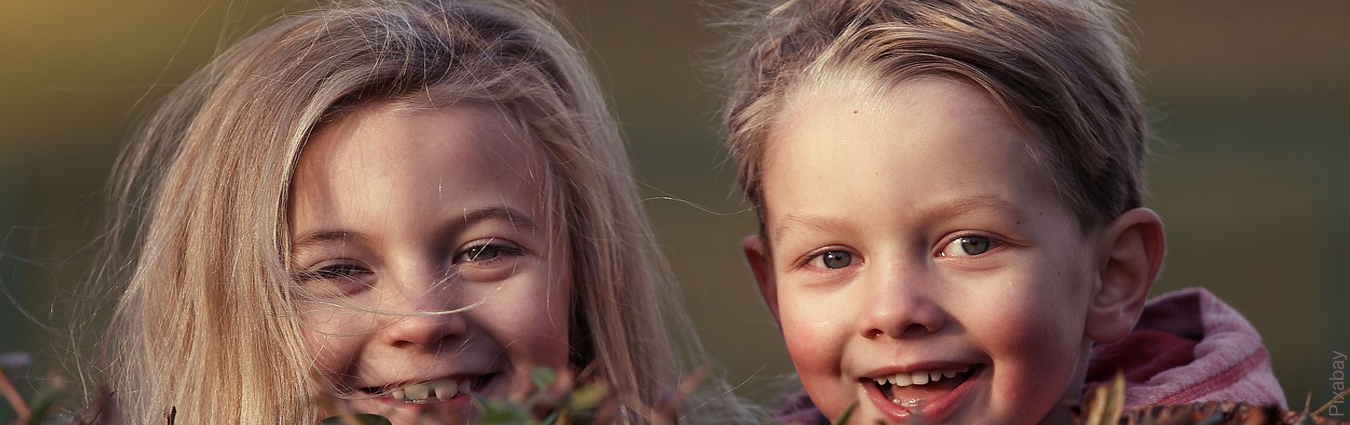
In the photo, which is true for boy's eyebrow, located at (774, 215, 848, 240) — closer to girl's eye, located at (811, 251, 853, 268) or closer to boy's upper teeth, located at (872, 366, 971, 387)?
→ girl's eye, located at (811, 251, 853, 268)

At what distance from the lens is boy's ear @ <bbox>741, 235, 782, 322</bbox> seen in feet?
6.93

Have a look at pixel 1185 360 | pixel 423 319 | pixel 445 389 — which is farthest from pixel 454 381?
pixel 1185 360

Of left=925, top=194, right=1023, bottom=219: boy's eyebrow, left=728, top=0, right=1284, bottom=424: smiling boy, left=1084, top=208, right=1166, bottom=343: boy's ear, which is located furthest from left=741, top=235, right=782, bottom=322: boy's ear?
left=1084, top=208, right=1166, bottom=343: boy's ear

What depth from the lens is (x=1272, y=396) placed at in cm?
211

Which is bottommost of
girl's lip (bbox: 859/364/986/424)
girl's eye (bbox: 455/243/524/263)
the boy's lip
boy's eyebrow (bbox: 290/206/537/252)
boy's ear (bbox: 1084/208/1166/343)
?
girl's lip (bbox: 859/364/986/424)

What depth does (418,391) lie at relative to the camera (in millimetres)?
1901

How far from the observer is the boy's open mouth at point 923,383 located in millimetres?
1825

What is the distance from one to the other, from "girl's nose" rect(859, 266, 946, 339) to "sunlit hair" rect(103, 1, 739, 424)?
1.53 feet

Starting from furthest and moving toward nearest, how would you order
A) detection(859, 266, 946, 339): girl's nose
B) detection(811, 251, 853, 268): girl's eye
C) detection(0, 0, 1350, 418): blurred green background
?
detection(0, 0, 1350, 418): blurred green background < detection(811, 251, 853, 268): girl's eye < detection(859, 266, 946, 339): girl's nose

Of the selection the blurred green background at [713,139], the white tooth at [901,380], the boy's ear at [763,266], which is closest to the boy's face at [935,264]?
the white tooth at [901,380]

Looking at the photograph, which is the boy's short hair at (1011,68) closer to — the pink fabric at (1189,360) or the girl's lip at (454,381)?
the pink fabric at (1189,360)

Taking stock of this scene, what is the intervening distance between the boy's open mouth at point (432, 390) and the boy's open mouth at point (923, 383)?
1.79ft

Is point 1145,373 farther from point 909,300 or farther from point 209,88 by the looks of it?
point 209,88

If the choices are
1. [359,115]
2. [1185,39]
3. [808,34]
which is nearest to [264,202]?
[359,115]
